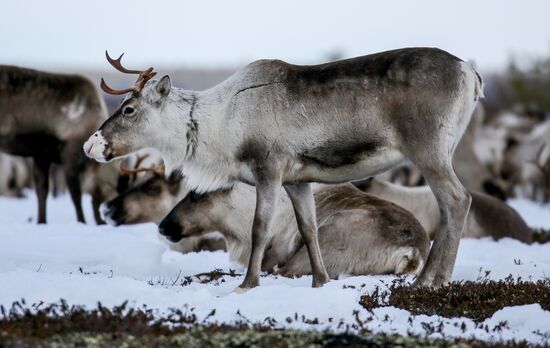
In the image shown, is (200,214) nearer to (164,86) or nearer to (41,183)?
(164,86)

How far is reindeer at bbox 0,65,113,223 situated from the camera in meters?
12.8

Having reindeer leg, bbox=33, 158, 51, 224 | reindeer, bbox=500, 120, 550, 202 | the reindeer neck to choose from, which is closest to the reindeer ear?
the reindeer neck

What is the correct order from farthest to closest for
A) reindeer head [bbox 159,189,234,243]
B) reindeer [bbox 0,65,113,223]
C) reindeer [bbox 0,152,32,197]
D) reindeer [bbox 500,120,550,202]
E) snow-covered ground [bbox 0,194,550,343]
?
reindeer [bbox 500,120,550,202], reindeer [bbox 0,152,32,197], reindeer [bbox 0,65,113,223], reindeer head [bbox 159,189,234,243], snow-covered ground [bbox 0,194,550,343]

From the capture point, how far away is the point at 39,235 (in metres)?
11.1

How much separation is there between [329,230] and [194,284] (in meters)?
1.40

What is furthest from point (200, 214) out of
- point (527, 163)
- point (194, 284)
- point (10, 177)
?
point (527, 163)

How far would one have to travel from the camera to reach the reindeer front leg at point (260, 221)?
307 inches

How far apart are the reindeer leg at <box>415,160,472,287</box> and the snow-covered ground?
0.44 metres

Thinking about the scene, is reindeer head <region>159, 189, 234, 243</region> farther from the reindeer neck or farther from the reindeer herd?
the reindeer neck

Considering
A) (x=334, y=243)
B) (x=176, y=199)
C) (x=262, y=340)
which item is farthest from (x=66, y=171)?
(x=262, y=340)

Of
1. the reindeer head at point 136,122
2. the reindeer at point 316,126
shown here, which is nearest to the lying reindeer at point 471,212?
the reindeer at point 316,126

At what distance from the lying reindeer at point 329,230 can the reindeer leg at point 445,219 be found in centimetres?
93

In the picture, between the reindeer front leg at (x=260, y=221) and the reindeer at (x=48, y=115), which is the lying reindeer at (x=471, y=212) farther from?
the reindeer front leg at (x=260, y=221)

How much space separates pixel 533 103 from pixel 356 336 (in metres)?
44.0
